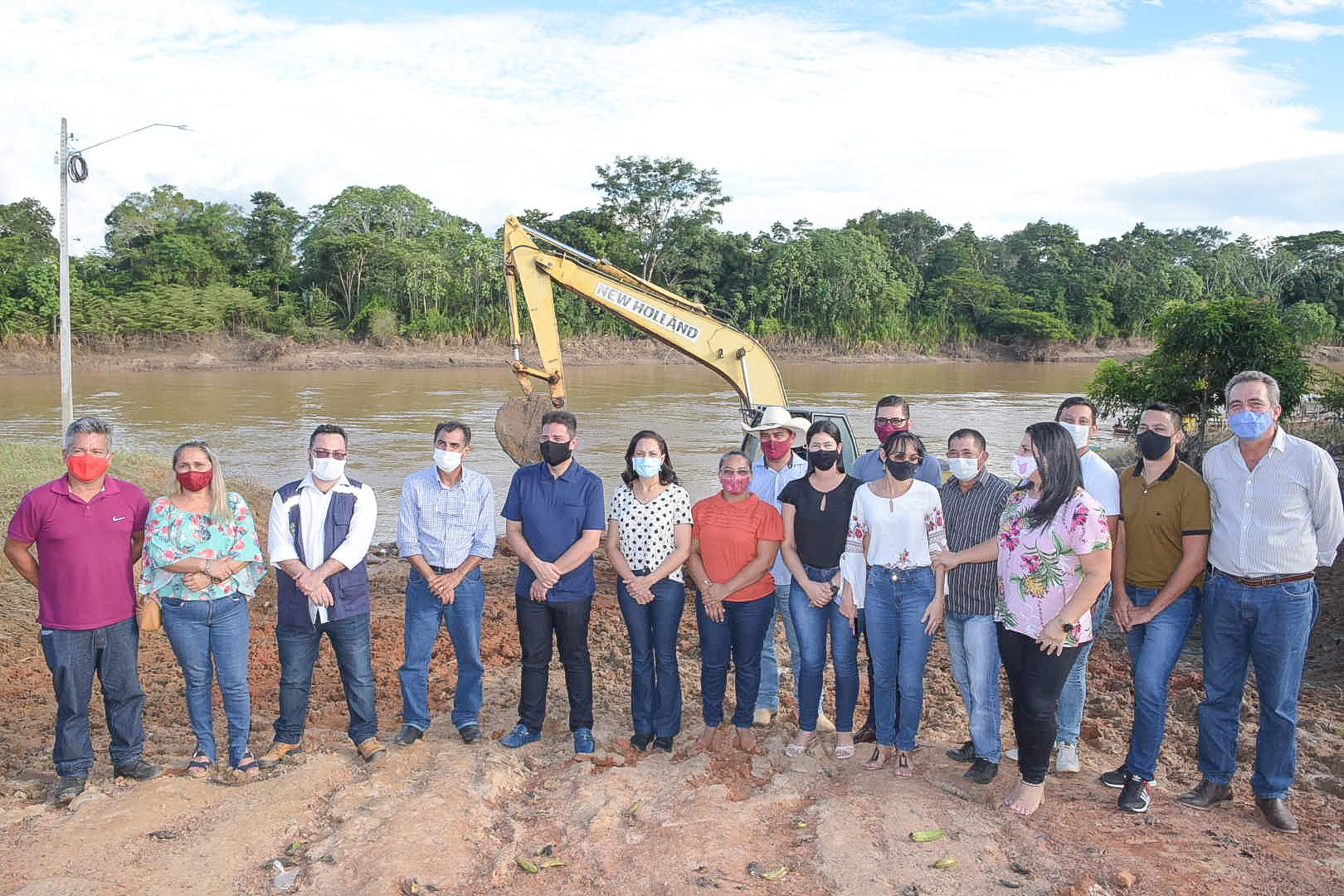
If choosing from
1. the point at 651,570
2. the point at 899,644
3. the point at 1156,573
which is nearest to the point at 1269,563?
the point at 1156,573

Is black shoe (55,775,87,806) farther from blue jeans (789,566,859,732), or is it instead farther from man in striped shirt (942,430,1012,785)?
man in striped shirt (942,430,1012,785)

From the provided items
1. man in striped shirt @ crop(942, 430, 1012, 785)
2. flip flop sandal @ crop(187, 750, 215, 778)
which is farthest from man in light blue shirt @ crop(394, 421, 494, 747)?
man in striped shirt @ crop(942, 430, 1012, 785)

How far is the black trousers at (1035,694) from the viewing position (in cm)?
393

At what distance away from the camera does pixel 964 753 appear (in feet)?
15.1

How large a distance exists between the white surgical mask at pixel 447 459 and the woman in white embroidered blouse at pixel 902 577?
6.76 ft

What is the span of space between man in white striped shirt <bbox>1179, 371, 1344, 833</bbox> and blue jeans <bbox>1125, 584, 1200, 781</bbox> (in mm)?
127

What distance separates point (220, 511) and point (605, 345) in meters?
43.8

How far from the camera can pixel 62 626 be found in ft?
13.9

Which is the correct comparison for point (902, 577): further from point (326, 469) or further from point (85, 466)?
point (85, 466)

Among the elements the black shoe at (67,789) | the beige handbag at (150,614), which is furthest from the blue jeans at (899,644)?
the black shoe at (67,789)

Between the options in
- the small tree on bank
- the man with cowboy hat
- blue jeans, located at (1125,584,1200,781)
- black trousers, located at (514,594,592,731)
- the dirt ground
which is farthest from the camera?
the small tree on bank

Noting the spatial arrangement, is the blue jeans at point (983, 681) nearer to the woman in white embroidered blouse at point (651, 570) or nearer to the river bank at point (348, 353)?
the woman in white embroidered blouse at point (651, 570)

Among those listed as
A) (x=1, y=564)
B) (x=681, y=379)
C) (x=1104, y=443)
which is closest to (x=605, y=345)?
(x=681, y=379)

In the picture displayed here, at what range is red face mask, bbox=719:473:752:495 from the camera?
4.68 meters
